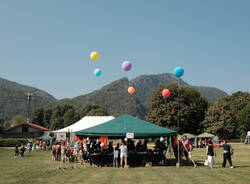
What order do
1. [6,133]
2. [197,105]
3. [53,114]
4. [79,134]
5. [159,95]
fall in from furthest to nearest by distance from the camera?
1. [53,114]
2. [6,133]
3. [197,105]
4. [159,95]
5. [79,134]

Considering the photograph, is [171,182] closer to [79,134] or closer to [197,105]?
[79,134]

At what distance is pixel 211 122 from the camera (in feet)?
177

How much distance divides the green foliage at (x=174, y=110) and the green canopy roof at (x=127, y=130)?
1293 inches

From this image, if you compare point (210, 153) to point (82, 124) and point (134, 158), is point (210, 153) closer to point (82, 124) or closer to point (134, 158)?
point (134, 158)

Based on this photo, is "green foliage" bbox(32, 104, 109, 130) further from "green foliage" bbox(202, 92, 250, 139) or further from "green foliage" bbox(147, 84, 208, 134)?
"green foliage" bbox(202, 92, 250, 139)

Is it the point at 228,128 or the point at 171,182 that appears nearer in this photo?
the point at 171,182

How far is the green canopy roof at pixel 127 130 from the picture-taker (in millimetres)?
16917

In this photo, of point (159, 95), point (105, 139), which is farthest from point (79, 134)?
point (159, 95)

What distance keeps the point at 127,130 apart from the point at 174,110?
113ft

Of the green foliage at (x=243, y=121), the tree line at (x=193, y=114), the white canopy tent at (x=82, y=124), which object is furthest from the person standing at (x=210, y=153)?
the green foliage at (x=243, y=121)

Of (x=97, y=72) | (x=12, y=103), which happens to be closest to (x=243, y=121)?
(x=97, y=72)

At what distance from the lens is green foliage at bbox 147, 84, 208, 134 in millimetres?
50594

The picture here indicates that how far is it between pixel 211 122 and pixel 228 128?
3930 mm

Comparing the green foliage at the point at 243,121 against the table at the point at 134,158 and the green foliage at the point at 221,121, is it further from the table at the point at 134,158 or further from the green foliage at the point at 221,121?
the table at the point at 134,158
